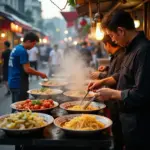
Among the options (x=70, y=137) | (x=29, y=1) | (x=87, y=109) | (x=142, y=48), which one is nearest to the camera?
(x=70, y=137)

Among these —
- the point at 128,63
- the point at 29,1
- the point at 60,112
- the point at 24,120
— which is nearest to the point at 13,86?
the point at 60,112

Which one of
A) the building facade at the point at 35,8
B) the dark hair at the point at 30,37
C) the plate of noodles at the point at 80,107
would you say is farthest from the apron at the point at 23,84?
the building facade at the point at 35,8

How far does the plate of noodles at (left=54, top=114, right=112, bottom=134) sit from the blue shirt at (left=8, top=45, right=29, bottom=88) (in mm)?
2923

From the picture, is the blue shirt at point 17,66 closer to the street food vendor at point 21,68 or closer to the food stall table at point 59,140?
the street food vendor at point 21,68

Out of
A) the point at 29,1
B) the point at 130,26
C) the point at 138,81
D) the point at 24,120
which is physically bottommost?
the point at 24,120

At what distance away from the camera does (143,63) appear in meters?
2.86

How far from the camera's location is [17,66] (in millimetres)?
5852

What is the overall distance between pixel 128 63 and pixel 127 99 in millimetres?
477

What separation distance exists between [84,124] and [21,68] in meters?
3.37

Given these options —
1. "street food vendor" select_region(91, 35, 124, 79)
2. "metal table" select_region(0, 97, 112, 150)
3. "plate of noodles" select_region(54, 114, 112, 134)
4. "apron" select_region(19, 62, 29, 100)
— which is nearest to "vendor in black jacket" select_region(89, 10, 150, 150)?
"plate of noodles" select_region(54, 114, 112, 134)

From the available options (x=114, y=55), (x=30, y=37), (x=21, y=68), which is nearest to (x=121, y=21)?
(x=114, y=55)

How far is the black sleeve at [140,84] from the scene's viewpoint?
282 centimetres

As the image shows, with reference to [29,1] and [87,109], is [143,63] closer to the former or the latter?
[87,109]

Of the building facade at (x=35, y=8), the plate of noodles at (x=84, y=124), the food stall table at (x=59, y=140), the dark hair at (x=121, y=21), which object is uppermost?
the building facade at (x=35, y=8)
